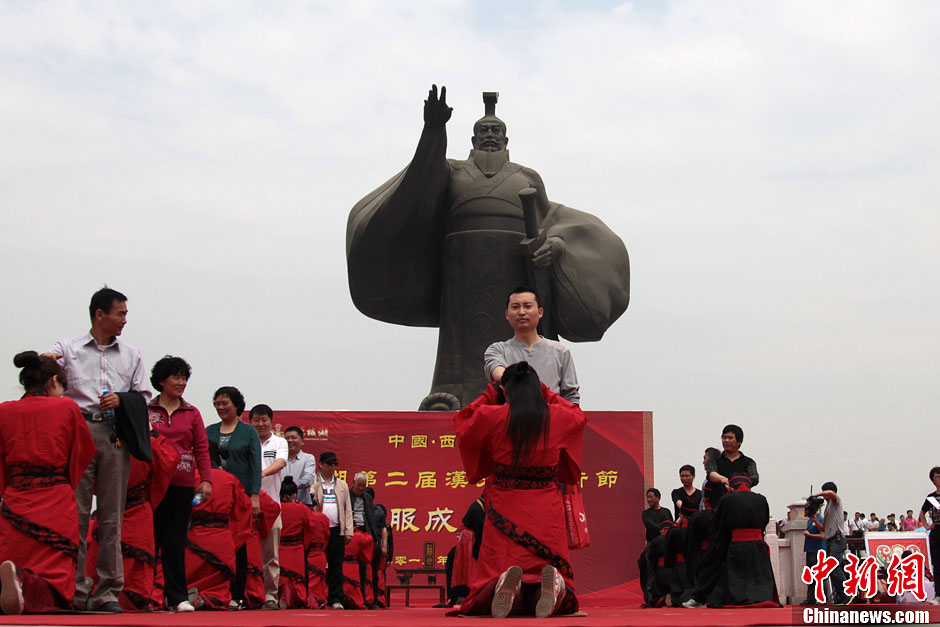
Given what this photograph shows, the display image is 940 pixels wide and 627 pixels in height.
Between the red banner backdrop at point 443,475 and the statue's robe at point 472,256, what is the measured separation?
0.85m

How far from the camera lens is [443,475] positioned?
404 inches

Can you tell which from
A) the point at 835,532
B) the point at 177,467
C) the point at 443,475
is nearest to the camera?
the point at 177,467

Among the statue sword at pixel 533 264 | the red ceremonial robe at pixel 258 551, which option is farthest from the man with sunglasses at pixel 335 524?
the statue sword at pixel 533 264

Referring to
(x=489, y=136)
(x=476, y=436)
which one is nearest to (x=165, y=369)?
(x=476, y=436)

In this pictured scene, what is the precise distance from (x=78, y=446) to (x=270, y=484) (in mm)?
2271

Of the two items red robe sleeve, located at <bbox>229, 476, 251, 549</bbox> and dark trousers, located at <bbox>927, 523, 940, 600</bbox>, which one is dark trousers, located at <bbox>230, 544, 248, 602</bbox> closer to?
red robe sleeve, located at <bbox>229, 476, 251, 549</bbox>

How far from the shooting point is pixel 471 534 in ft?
21.2

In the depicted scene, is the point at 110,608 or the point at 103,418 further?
the point at 103,418

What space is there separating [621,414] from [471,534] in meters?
4.33

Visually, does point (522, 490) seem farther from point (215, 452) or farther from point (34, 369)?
point (215, 452)

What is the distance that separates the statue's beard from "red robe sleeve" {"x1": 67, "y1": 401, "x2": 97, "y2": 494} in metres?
7.08

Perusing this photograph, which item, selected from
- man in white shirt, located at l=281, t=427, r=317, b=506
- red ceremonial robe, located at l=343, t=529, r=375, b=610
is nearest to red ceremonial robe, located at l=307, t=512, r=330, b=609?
man in white shirt, located at l=281, t=427, r=317, b=506

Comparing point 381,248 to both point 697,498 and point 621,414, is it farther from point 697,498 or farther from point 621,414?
point 697,498

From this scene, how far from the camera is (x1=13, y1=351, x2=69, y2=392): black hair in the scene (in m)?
4.54
